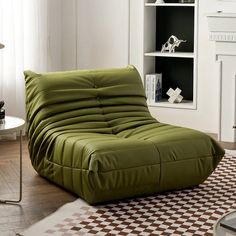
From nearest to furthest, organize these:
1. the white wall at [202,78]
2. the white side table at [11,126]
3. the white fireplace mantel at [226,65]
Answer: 1. the white side table at [11,126]
2. the white fireplace mantel at [226,65]
3. the white wall at [202,78]

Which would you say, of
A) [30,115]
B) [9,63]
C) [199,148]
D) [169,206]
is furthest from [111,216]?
[9,63]

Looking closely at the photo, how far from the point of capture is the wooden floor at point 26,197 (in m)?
4.02

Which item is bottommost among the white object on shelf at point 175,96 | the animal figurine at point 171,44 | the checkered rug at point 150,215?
the checkered rug at point 150,215

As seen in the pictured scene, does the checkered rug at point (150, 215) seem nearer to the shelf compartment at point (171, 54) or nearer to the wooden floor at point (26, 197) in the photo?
the wooden floor at point (26, 197)

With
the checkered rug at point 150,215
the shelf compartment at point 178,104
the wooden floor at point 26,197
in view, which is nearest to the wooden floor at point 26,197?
the wooden floor at point 26,197

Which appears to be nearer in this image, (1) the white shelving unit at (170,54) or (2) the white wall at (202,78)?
(2) the white wall at (202,78)

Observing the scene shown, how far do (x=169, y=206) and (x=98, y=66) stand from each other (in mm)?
2700

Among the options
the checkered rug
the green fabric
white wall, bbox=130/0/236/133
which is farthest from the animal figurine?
the checkered rug

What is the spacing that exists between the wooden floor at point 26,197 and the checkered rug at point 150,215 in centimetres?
10

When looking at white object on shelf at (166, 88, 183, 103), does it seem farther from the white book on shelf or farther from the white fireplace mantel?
the white fireplace mantel

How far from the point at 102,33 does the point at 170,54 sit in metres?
0.72

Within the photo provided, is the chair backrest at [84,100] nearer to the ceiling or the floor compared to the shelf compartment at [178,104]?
nearer to the ceiling

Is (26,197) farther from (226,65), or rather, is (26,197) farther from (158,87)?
(158,87)

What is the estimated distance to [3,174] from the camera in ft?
16.6
